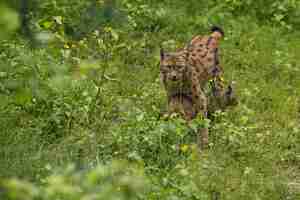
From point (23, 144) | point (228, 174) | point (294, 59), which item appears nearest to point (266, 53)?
point (294, 59)

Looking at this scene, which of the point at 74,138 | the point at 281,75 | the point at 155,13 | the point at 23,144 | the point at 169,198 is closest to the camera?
the point at 169,198

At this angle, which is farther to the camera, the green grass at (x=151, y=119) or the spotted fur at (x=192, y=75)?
the spotted fur at (x=192, y=75)

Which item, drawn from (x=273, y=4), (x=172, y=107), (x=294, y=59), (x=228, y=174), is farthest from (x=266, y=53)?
(x=228, y=174)

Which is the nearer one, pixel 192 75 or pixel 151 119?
pixel 151 119

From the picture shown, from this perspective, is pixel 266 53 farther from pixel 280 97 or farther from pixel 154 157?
pixel 154 157

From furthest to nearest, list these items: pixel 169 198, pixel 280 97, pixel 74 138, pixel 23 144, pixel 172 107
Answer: pixel 280 97
pixel 172 107
pixel 74 138
pixel 23 144
pixel 169 198

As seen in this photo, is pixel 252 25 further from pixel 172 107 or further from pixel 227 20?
pixel 172 107

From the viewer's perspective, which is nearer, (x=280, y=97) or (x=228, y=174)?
(x=228, y=174)

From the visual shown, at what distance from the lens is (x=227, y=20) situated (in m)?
9.22

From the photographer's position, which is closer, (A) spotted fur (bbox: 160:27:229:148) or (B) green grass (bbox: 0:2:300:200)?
(B) green grass (bbox: 0:2:300:200)

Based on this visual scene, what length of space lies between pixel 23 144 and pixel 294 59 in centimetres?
416

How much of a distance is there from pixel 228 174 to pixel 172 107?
1.18m

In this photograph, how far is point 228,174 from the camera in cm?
590

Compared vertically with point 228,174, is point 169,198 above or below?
above
